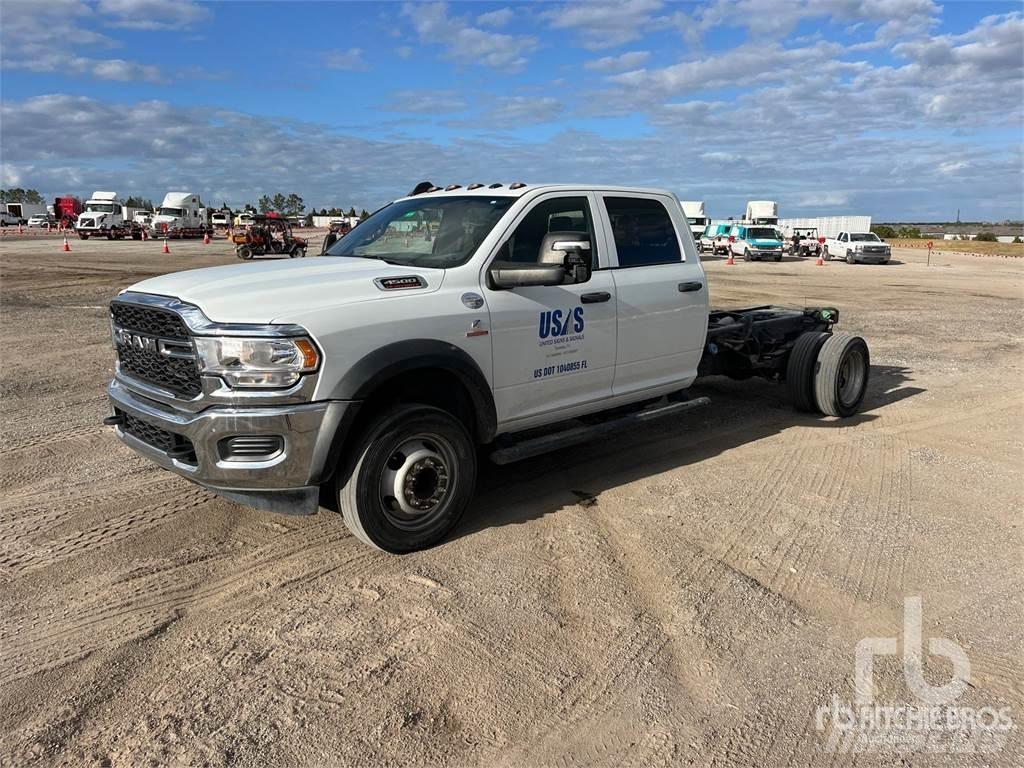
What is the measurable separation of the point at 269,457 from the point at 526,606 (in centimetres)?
144

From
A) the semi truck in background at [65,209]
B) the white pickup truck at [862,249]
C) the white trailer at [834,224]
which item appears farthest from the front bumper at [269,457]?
the semi truck in background at [65,209]

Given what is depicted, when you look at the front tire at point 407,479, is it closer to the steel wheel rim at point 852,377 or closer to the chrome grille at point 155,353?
the chrome grille at point 155,353

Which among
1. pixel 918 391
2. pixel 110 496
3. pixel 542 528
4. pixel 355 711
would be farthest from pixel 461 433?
pixel 918 391

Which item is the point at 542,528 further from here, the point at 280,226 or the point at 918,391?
the point at 280,226

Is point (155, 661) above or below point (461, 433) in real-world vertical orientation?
below

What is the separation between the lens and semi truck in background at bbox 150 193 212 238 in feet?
169

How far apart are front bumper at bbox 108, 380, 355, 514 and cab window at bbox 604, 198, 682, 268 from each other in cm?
250

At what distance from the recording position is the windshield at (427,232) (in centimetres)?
466

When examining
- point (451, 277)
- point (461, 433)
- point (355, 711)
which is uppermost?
point (451, 277)

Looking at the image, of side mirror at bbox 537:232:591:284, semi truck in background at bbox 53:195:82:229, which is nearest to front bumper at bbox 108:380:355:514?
side mirror at bbox 537:232:591:284

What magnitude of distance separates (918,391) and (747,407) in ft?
7.05

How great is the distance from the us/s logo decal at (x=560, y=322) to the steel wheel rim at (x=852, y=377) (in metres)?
3.49

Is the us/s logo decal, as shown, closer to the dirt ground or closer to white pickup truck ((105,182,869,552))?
white pickup truck ((105,182,869,552))

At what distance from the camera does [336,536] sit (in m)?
4.39
